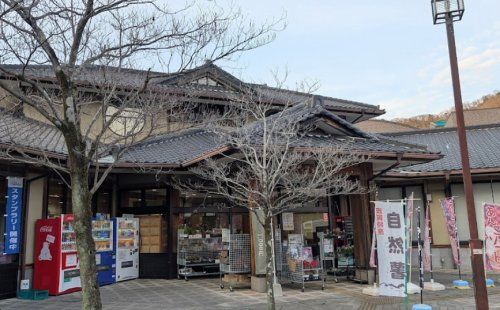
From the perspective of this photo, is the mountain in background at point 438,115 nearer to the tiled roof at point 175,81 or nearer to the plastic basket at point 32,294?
the tiled roof at point 175,81

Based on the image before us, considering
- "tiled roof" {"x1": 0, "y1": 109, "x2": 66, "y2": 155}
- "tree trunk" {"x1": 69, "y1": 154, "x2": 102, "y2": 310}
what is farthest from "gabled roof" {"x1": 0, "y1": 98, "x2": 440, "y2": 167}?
"tree trunk" {"x1": 69, "y1": 154, "x2": 102, "y2": 310}

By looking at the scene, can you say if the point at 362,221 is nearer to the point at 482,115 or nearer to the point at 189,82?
the point at 189,82

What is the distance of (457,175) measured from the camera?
50.9 ft

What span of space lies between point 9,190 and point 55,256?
6.49 ft

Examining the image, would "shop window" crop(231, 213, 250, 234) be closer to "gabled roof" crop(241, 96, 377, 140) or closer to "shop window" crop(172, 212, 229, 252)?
"shop window" crop(172, 212, 229, 252)

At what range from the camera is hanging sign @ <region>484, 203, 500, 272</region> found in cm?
922

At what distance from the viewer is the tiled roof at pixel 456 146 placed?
16016 millimetres

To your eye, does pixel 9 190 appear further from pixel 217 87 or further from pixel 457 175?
pixel 457 175

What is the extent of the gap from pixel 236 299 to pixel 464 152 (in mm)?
5868

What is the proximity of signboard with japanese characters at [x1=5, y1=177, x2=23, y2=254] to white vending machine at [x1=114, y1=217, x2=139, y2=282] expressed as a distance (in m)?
2.87

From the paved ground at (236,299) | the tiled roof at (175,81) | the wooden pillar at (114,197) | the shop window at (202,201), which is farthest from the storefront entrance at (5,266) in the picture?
the shop window at (202,201)

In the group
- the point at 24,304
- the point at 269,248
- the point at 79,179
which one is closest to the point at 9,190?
the point at 24,304

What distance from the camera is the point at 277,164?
831 cm

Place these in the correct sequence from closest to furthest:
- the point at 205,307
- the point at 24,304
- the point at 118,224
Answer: the point at 205,307 < the point at 24,304 < the point at 118,224
